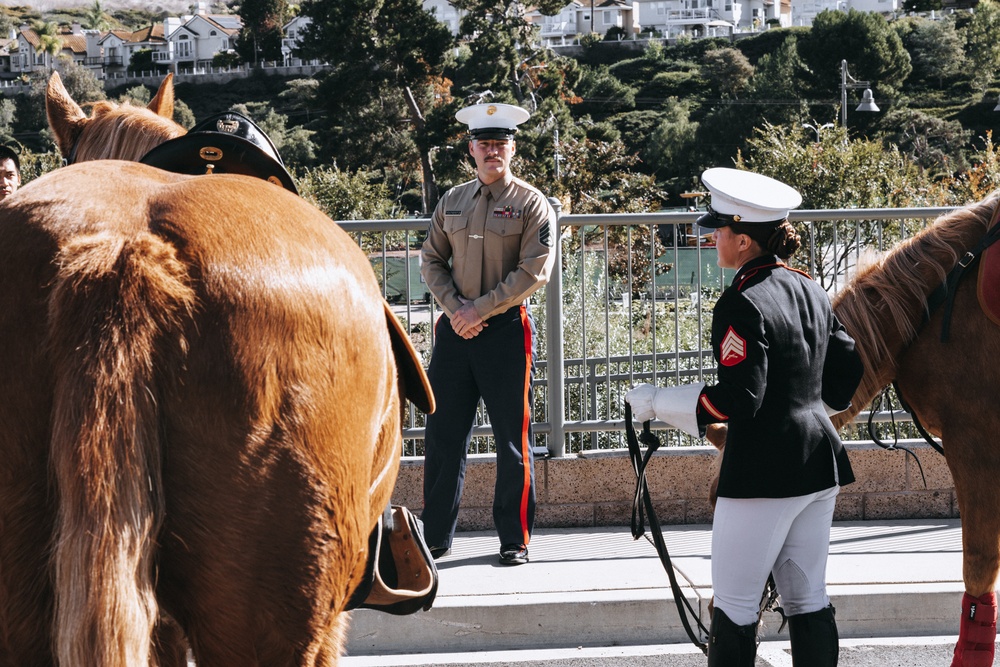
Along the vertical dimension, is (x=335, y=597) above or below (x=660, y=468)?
above

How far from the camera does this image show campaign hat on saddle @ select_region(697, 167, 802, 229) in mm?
3305

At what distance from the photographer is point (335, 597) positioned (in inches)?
81.3

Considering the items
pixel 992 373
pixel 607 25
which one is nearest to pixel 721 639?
pixel 992 373

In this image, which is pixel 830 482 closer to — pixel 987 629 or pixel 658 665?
pixel 987 629

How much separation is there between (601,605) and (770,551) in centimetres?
174

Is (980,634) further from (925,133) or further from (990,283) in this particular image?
(925,133)

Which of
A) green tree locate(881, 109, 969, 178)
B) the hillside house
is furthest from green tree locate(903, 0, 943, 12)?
the hillside house

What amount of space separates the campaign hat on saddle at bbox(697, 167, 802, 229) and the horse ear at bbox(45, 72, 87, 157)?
81.3 inches

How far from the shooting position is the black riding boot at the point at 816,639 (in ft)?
11.0

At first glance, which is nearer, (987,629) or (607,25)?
(987,629)

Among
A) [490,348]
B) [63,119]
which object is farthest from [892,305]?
[63,119]

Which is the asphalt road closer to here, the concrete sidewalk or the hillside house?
the concrete sidewalk

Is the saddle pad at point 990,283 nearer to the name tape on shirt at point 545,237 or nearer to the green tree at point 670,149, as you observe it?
the name tape on shirt at point 545,237

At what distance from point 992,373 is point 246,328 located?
3049 millimetres
